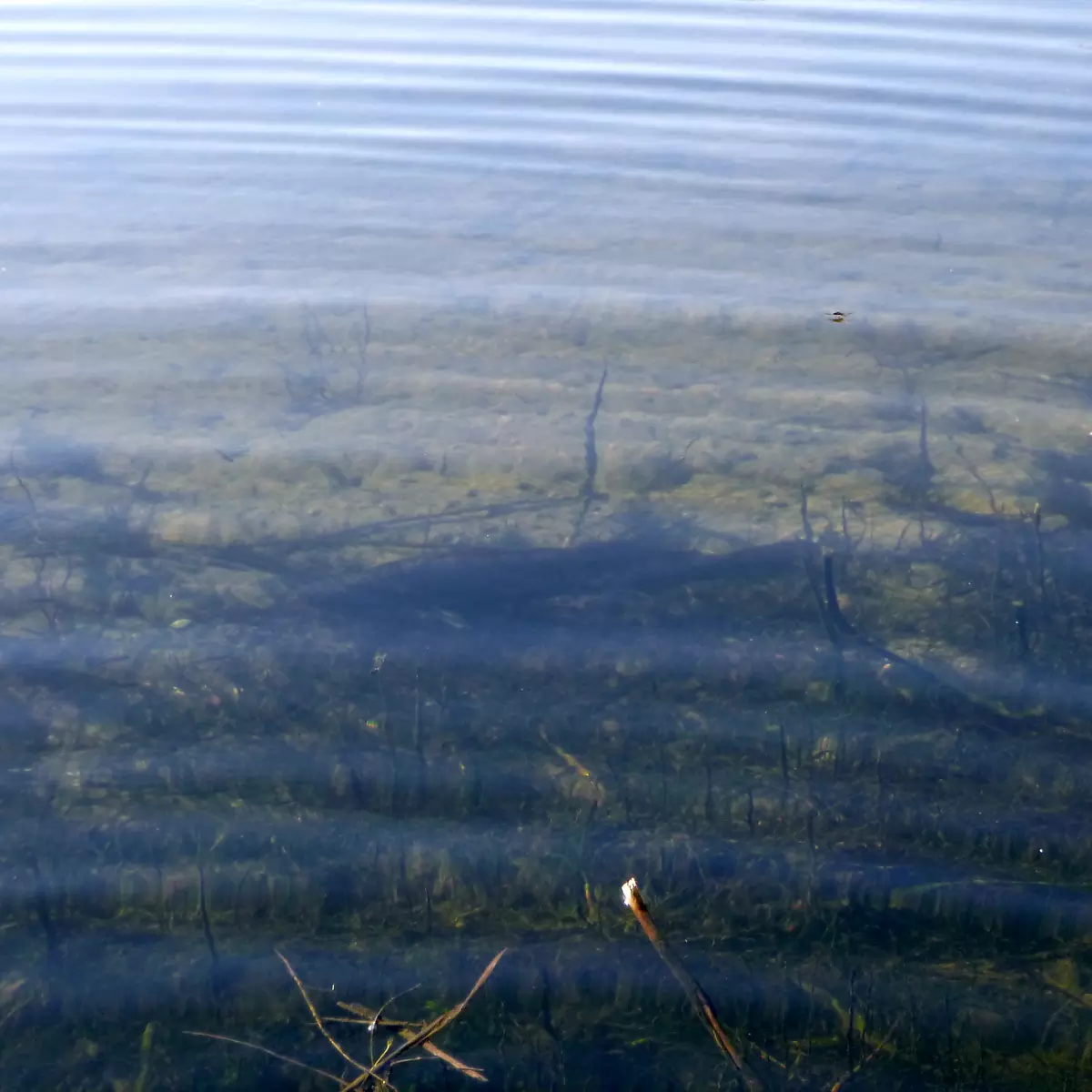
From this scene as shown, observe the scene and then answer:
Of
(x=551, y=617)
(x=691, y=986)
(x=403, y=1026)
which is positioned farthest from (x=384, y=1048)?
(x=551, y=617)

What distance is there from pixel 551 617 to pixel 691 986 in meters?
1.07

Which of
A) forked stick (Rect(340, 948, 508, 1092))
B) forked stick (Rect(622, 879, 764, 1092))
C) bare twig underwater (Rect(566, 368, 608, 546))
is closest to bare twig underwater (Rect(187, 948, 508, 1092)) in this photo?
forked stick (Rect(340, 948, 508, 1092))

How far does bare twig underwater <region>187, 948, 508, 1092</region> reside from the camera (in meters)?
2.16

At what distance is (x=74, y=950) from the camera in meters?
2.37

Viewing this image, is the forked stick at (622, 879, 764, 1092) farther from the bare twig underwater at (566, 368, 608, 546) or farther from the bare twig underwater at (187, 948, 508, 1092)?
the bare twig underwater at (566, 368, 608, 546)

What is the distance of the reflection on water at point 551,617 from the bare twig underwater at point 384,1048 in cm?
2

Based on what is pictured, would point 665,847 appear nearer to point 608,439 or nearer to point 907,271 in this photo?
point 608,439

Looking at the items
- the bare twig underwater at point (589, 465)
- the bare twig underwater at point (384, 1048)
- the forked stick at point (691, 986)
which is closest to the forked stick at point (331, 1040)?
the bare twig underwater at point (384, 1048)

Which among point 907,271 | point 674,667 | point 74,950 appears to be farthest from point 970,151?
point 74,950

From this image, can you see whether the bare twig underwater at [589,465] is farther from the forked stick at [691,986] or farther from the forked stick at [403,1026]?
the forked stick at [403,1026]

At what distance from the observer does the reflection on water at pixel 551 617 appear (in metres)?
2.31

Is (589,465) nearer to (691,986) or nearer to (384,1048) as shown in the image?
(691,986)

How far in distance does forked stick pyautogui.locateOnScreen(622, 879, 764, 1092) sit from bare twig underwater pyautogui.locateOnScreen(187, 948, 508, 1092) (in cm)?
35

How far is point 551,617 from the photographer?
3.07 meters
